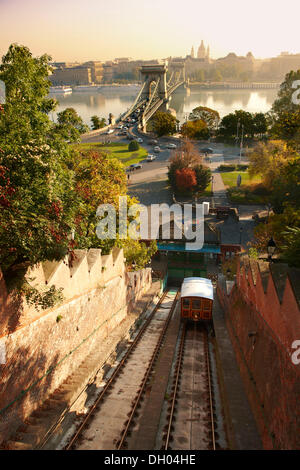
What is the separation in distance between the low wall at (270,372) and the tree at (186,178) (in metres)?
29.3

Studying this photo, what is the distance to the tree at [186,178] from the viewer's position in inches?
1593

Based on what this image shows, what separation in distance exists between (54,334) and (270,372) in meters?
5.64

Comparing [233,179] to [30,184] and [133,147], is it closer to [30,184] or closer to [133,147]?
[133,147]

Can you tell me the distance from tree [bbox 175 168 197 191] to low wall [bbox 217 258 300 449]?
2934 centimetres

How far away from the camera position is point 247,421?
353 inches

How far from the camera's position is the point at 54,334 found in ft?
30.8

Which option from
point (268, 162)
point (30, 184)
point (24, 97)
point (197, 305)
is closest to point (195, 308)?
point (197, 305)

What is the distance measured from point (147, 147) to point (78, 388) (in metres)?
61.4

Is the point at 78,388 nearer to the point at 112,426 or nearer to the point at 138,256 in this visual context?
the point at 112,426

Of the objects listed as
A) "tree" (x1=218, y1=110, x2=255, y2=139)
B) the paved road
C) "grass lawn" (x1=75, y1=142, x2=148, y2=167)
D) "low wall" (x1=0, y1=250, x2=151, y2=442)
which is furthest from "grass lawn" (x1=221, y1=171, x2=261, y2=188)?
"low wall" (x1=0, y1=250, x2=151, y2=442)

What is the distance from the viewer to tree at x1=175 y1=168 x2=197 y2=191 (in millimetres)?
40469

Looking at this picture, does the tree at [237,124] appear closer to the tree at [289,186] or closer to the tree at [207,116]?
the tree at [207,116]

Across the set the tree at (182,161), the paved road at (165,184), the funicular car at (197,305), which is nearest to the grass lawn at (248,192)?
the paved road at (165,184)
